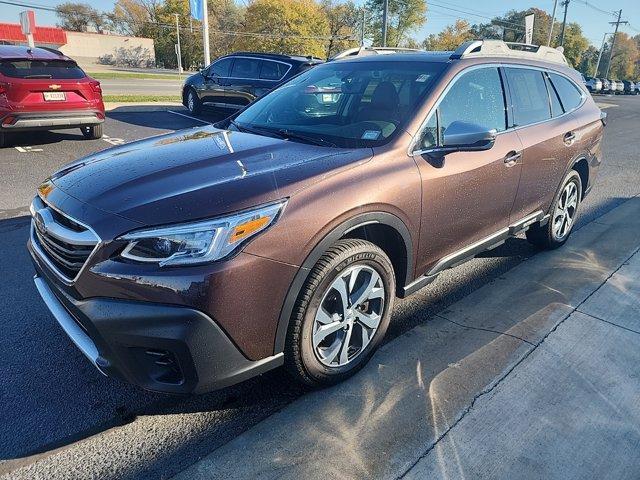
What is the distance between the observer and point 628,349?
3.03m

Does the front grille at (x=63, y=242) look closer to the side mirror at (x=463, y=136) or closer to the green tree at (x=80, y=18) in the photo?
the side mirror at (x=463, y=136)

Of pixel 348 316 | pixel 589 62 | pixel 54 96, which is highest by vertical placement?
pixel 589 62

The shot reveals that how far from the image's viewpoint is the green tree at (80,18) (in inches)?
3102

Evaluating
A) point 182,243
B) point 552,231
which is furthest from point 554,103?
point 182,243

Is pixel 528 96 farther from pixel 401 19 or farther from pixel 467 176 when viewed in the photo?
pixel 401 19

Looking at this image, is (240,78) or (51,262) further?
(240,78)

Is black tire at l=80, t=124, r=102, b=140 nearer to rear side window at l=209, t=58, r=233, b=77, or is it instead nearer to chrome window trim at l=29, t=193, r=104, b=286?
rear side window at l=209, t=58, r=233, b=77

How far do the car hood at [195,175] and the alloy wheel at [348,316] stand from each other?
579 millimetres

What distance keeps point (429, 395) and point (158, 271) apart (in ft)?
5.12

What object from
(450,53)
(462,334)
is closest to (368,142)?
(450,53)

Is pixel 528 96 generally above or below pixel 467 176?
above

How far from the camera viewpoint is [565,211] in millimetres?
4625

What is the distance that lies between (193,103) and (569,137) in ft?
37.1

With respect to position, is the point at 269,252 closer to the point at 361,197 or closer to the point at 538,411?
the point at 361,197
